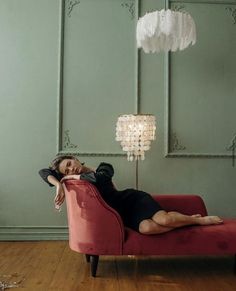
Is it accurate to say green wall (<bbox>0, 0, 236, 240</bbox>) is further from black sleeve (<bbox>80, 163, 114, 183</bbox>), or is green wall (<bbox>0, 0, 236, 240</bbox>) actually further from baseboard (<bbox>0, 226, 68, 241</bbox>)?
black sleeve (<bbox>80, 163, 114, 183</bbox>)

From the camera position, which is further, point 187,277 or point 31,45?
point 31,45

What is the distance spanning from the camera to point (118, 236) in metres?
2.49

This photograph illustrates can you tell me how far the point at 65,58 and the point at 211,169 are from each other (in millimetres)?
1793

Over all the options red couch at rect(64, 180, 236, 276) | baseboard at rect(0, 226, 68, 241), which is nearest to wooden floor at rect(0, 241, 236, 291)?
red couch at rect(64, 180, 236, 276)

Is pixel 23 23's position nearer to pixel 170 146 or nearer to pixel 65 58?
pixel 65 58

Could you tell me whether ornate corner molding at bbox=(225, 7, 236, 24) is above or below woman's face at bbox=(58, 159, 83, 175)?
above

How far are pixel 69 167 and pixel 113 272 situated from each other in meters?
0.80

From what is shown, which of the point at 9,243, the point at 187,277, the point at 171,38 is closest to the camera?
the point at 187,277

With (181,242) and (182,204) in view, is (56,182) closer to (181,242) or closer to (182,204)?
(181,242)

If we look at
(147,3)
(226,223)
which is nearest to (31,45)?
(147,3)

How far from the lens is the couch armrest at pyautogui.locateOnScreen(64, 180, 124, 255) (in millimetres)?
2461

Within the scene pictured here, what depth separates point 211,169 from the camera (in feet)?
12.2

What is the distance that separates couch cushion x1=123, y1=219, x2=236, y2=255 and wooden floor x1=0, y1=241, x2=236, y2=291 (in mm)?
189

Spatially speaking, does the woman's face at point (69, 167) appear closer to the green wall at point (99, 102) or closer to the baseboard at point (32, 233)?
the green wall at point (99, 102)
